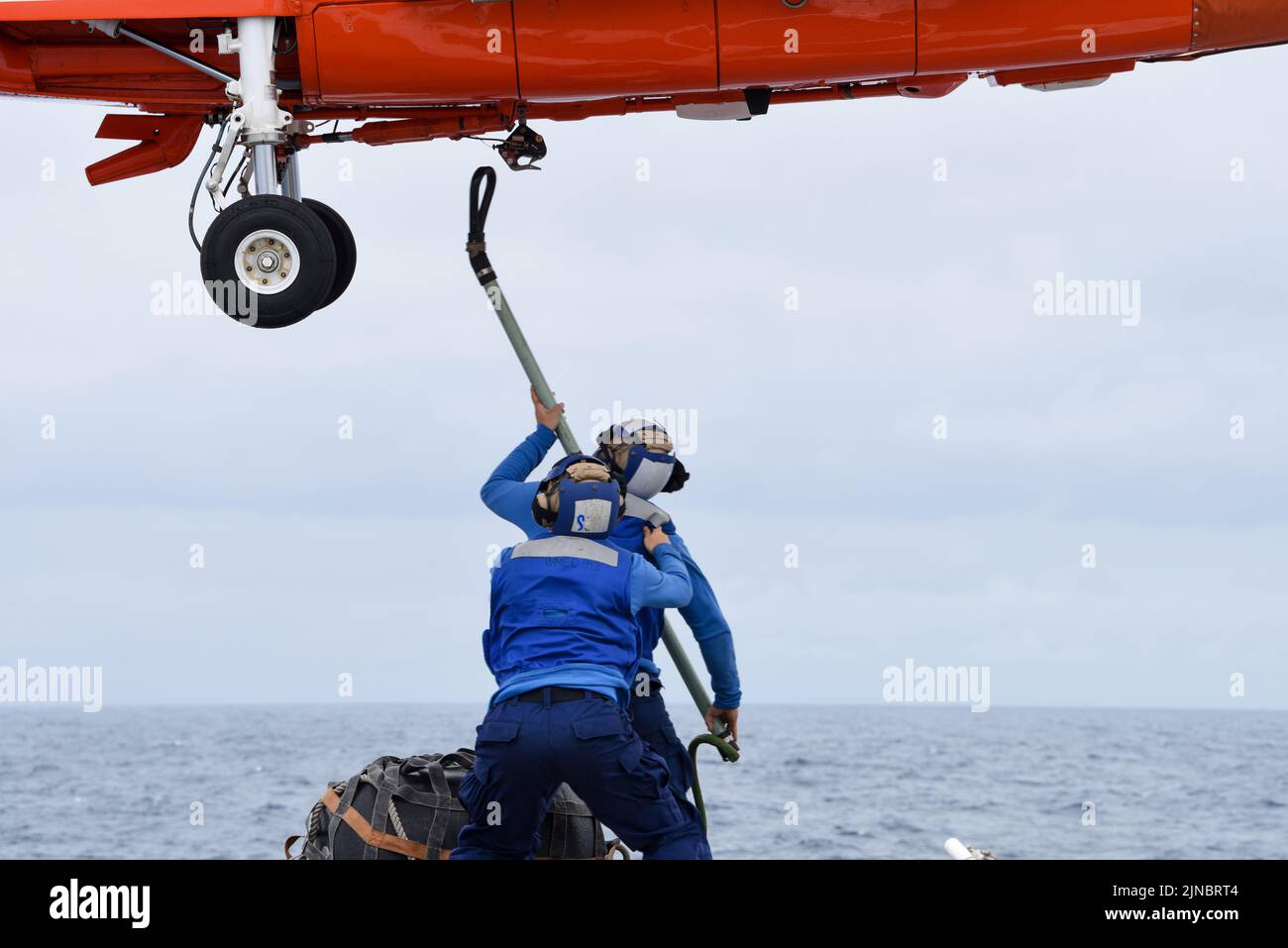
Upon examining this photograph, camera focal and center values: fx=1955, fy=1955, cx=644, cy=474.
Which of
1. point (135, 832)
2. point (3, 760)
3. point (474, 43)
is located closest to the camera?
point (474, 43)

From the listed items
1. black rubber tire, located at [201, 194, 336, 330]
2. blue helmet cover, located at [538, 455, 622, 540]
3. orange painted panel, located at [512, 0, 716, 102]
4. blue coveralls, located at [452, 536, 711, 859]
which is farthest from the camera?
orange painted panel, located at [512, 0, 716, 102]

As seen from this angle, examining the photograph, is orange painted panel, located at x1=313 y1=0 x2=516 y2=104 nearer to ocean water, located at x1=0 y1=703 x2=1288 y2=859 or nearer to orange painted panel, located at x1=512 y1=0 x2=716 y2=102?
orange painted panel, located at x1=512 y1=0 x2=716 y2=102

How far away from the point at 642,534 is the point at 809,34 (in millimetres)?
2811

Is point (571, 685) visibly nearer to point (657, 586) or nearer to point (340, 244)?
point (657, 586)

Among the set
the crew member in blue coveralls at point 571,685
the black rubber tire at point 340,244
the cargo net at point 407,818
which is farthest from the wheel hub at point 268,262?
the cargo net at point 407,818

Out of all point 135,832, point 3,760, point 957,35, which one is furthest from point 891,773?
point 957,35

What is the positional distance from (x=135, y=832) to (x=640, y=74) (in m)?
54.0

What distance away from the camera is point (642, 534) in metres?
8.79

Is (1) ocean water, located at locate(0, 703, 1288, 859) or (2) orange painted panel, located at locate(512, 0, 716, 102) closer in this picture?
(2) orange painted panel, located at locate(512, 0, 716, 102)

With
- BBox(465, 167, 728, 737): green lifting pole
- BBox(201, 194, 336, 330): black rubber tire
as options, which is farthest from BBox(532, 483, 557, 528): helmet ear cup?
BBox(201, 194, 336, 330): black rubber tire

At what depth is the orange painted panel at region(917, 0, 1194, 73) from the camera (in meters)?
9.84

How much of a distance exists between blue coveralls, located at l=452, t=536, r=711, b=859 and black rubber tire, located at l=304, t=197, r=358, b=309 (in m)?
2.72
